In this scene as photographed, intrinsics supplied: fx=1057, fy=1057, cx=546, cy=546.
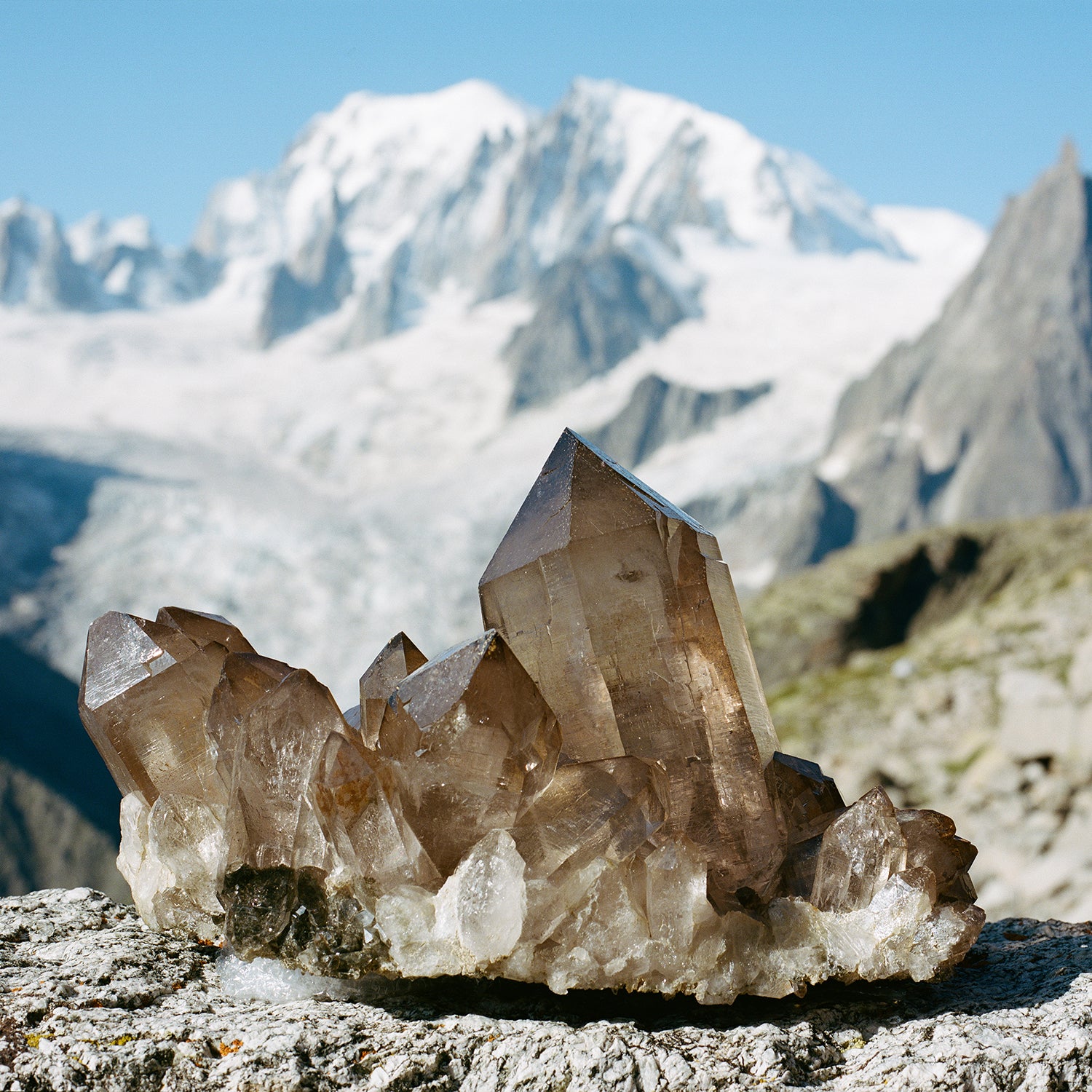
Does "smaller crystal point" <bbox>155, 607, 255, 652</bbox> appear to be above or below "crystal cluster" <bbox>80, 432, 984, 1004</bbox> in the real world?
above

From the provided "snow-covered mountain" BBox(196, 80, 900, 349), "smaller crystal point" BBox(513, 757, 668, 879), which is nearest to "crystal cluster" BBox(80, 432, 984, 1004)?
"smaller crystal point" BBox(513, 757, 668, 879)

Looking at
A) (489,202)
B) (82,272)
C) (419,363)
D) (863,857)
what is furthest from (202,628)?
(489,202)

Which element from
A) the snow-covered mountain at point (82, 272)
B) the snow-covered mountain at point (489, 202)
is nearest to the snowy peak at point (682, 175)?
the snow-covered mountain at point (489, 202)

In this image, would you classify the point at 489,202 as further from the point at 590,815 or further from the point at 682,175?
the point at 590,815

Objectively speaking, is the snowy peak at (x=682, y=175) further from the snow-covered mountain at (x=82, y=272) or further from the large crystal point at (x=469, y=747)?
the large crystal point at (x=469, y=747)

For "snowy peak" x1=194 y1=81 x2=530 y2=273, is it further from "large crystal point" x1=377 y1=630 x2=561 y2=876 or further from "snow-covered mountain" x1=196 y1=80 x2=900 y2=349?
"large crystal point" x1=377 y1=630 x2=561 y2=876

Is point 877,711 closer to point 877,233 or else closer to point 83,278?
point 83,278
